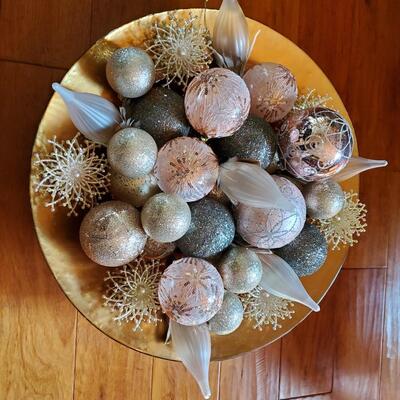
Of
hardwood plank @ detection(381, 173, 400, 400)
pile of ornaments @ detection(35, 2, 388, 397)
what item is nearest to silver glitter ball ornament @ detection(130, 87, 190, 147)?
pile of ornaments @ detection(35, 2, 388, 397)

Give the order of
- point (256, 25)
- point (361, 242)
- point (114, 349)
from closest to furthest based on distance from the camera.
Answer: point (256, 25)
point (114, 349)
point (361, 242)

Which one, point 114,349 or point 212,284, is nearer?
point 212,284

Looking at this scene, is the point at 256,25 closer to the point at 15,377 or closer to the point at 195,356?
the point at 195,356

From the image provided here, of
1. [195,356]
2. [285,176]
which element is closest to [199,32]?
[285,176]

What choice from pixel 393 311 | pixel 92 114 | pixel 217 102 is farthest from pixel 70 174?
pixel 393 311

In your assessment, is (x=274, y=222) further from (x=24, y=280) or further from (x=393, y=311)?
(x=393, y=311)

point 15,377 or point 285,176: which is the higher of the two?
point 285,176
